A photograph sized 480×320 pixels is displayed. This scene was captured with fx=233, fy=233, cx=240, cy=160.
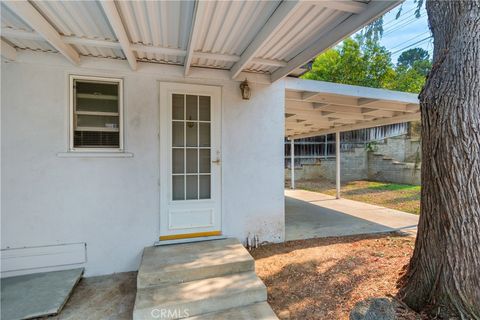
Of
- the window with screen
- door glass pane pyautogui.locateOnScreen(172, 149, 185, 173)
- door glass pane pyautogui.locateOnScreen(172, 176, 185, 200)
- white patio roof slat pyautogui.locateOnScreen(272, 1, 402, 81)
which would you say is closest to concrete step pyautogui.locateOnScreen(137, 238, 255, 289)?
door glass pane pyautogui.locateOnScreen(172, 176, 185, 200)

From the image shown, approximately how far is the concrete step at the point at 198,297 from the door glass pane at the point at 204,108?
2.23m

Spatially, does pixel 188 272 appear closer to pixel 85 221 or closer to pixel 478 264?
pixel 85 221

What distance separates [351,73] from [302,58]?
11800 millimetres

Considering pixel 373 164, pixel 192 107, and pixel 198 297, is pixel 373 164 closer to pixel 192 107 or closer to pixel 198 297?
pixel 192 107

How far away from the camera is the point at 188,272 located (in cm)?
257

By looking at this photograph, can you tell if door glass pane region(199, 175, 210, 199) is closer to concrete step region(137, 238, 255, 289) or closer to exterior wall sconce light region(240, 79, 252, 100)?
Answer: concrete step region(137, 238, 255, 289)

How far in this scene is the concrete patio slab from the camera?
224 cm

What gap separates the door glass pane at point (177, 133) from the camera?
3.46m

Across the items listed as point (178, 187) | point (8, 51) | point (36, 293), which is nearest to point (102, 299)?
point (36, 293)

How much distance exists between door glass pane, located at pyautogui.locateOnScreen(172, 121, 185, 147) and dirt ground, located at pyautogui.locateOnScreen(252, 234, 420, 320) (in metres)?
2.04

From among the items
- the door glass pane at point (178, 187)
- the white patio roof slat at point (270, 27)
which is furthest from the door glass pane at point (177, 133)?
the white patio roof slat at point (270, 27)

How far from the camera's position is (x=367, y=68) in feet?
42.2

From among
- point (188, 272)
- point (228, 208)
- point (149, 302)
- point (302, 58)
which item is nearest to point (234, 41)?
point (302, 58)

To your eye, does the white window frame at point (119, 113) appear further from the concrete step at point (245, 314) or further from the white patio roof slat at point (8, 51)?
the concrete step at point (245, 314)
